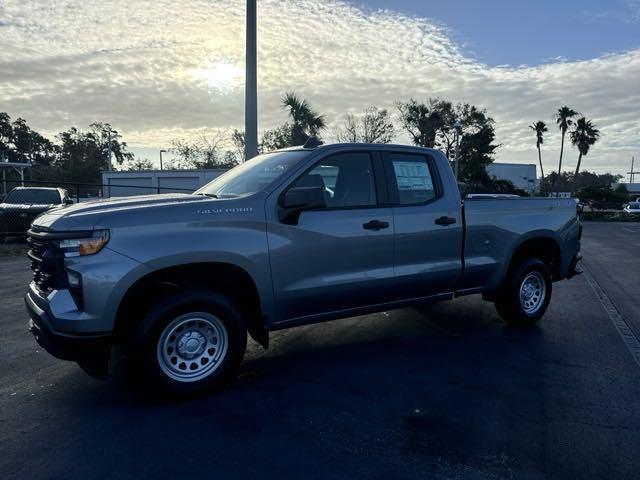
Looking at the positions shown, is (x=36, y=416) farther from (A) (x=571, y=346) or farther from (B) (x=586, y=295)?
(B) (x=586, y=295)

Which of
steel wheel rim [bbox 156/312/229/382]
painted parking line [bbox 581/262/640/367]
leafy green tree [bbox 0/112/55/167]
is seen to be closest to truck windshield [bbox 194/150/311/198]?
steel wheel rim [bbox 156/312/229/382]

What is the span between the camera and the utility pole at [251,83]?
12.0m

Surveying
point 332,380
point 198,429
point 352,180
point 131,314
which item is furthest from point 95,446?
point 352,180

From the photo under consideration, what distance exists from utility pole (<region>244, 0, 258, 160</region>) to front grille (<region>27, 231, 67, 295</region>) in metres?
8.46

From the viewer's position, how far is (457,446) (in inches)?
124

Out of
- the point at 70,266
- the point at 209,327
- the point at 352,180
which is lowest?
the point at 209,327

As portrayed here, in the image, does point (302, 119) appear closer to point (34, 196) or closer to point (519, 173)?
point (34, 196)

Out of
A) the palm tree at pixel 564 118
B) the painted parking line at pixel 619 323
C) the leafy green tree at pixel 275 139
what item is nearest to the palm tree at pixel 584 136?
the palm tree at pixel 564 118

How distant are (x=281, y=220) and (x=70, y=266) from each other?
5.21 ft

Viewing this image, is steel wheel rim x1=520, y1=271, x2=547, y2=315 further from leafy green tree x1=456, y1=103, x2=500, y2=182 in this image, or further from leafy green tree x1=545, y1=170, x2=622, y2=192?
leafy green tree x1=545, y1=170, x2=622, y2=192

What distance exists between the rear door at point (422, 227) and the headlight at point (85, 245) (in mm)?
2570

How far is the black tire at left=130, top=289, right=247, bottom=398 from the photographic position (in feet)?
11.8

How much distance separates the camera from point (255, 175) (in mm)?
4617

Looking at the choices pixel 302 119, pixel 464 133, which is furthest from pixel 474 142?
pixel 302 119
